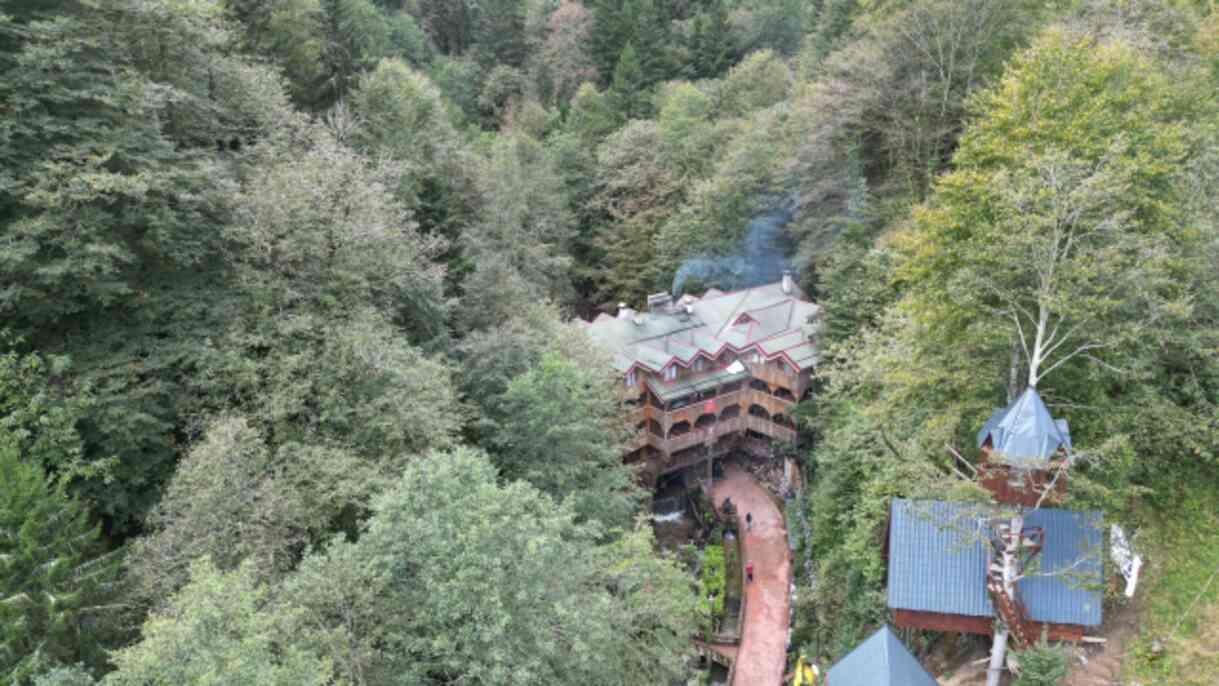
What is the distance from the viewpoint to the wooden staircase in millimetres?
15266

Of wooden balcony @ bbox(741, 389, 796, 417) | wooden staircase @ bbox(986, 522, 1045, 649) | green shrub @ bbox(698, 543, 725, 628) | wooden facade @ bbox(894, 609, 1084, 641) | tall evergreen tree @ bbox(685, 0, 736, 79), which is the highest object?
tall evergreen tree @ bbox(685, 0, 736, 79)

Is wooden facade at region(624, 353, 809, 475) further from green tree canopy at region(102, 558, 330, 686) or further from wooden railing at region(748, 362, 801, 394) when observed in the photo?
green tree canopy at region(102, 558, 330, 686)

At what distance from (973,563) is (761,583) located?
40.2 feet

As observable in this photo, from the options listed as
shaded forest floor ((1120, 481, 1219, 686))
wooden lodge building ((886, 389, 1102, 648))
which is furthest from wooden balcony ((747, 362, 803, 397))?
shaded forest floor ((1120, 481, 1219, 686))

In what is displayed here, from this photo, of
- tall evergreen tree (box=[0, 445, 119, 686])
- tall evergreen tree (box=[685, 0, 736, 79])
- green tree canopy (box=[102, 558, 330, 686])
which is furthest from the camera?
tall evergreen tree (box=[685, 0, 736, 79])

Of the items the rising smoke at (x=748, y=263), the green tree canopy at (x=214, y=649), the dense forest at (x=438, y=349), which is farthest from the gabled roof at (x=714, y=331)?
the green tree canopy at (x=214, y=649)

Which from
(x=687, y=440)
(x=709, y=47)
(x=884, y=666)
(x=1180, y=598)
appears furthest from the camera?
(x=709, y=47)

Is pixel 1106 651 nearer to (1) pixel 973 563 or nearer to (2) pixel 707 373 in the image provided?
(1) pixel 973 563

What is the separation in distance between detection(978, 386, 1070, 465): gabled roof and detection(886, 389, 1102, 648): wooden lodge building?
0.02 metres

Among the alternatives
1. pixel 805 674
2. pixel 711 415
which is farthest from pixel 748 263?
pixel 805 674

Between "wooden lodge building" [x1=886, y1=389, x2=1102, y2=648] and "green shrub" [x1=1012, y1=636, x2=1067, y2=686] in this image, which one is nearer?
"green shrub" [x1=1012, y1=636, x2=1067, y2=686]

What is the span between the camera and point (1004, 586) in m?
15.3

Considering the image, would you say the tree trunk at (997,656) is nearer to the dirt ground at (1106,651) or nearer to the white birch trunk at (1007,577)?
the white birch trunk at (1007,577)

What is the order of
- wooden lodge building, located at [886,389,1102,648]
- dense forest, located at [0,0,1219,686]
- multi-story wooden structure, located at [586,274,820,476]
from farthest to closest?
multi-story wooden structure, located at [586,274,820,476], wooden lodge building, located at [886,389,1102,648], dense forest, located at [0,0,1219,686]
